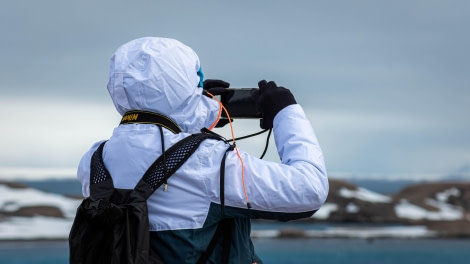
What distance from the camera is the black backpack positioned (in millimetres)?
4203

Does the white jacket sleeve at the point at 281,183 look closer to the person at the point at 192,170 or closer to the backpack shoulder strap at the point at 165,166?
the person at the point at 192,170

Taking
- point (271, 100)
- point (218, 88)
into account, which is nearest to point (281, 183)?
point (271, 100)

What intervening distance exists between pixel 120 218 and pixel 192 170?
437 mm

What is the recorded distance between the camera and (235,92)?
16.0ft

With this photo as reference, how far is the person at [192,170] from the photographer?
4273mm

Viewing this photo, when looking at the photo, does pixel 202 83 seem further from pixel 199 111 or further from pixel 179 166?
pixel 179 166

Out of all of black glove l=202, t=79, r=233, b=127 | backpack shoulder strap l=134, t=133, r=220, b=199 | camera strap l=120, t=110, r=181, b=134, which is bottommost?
backpack shoulder strap l=134, t=133, r=220, b=199

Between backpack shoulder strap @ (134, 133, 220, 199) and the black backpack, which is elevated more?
backpack shoulder strap @ (134, 133, 220, 199)

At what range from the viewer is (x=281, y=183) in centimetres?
426

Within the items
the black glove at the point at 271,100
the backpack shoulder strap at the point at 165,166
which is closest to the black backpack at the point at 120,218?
the backpack shoulder strap at the point at 165,166

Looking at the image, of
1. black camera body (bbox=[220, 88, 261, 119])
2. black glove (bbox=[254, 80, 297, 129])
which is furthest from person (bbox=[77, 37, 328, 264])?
black camera body (bbox=[220, 88, 261, 119])

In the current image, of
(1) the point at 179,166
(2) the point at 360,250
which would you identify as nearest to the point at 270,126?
(1) the point at 179,166

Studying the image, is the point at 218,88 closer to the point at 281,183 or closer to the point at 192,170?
the point at 192,170

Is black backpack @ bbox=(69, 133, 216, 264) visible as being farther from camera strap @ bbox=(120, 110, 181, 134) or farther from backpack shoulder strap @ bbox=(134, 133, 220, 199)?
camera strap @ bbox=(120, 110, 181, 134)
